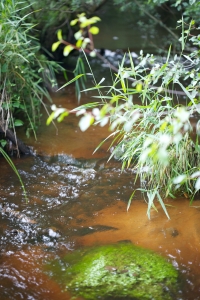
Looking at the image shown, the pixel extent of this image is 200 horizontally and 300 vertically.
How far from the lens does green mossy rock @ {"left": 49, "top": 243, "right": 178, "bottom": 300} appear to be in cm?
244

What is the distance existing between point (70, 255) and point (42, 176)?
1.25 meters

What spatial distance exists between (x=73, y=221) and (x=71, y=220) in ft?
0.07

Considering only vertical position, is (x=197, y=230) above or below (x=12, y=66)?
below

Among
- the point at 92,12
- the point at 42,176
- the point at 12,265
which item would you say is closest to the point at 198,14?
the point at 92,12

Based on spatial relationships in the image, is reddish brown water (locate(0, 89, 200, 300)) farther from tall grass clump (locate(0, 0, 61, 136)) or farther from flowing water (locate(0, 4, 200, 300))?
tall grass clump (locate(0, 0, 61, 136))

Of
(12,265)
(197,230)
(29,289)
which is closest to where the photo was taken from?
(29,289)

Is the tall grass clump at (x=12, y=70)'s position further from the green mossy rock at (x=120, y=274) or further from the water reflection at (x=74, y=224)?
the green mossy rock at (x=120, y=274)

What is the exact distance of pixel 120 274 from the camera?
257 centimetres

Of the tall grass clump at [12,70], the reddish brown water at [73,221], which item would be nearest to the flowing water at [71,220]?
the reddish brown water at [73,221]

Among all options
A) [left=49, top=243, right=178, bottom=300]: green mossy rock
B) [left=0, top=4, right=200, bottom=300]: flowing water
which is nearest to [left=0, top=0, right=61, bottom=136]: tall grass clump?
[left=0, top=4, right=200, bottom=300]: flowing water

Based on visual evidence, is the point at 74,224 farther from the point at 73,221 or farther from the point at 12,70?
the point at 12,70

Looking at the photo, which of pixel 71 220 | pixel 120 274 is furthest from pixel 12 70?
pixel 120 274

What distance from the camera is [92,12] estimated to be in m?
5.95

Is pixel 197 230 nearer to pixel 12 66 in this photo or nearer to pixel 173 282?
pixel 173 282
